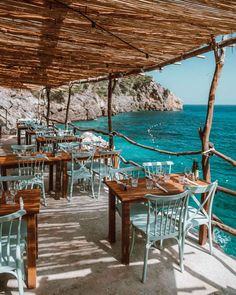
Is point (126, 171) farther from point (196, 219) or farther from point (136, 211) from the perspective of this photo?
point (196, 219)

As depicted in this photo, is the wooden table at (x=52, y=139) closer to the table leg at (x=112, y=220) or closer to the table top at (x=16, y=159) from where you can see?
the table top at (x=16, y=159)

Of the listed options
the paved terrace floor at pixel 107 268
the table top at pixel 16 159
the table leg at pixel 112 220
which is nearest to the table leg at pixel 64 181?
the table top at pixel 16 159

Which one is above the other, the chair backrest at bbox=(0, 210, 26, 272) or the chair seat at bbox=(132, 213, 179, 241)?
the chair backrest at bbox=(0, 210, 26, 272)

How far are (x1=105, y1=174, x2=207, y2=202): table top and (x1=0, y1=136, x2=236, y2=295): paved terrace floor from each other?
799 mm

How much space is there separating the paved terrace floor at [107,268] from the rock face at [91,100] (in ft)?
31.9

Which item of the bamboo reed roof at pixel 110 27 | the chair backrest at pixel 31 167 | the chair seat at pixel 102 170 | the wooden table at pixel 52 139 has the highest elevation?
the bamboo reed roof at pixel 110 27

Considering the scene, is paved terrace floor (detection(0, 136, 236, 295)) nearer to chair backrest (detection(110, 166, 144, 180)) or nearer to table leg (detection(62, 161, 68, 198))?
chair backrest (detection(110, 166, 144, 180))

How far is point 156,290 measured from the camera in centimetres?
262

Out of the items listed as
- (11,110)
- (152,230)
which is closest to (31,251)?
(152,230)

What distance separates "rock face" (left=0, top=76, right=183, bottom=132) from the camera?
19.2 meters

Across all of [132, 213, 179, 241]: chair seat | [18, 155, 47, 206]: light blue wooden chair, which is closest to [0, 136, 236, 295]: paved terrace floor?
[132, 213, 179, 241]: chair seat

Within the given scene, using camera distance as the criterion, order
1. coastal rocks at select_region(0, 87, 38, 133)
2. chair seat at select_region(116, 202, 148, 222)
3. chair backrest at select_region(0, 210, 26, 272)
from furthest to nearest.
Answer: coastal rocks at select_region(0, 87, 38, 133) < chair seat at select_region(116, 202, 148, 222) < chair backrest at select_region(0, 210, 26, 272)

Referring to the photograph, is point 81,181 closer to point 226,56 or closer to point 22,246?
point 22,246

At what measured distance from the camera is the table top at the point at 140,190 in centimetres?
306
